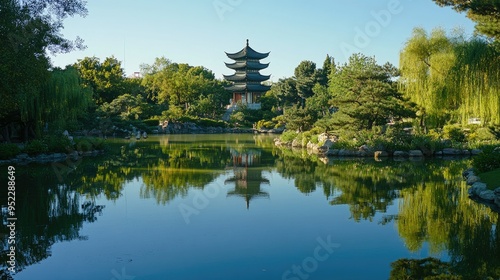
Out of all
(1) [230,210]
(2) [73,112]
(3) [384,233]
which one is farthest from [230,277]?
(2) [73,112]

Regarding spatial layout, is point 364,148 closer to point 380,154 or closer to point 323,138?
point 380,154

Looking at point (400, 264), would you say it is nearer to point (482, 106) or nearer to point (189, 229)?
point (189, 229)

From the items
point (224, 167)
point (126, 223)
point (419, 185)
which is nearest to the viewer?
point (126, 223)

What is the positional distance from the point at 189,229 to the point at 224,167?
816 centimetres

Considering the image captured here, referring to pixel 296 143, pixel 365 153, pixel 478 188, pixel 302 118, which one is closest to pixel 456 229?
pixel 478 188

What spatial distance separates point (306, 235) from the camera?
6344mm

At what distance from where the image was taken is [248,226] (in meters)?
6.84

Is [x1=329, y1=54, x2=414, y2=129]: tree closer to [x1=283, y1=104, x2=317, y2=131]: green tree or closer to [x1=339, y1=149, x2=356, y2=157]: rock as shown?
[x1=339, y1=149, x2=356, y2=157]: rock

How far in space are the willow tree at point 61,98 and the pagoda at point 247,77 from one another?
35640 mm

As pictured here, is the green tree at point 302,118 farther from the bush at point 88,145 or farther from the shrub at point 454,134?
the bush at point 88,145

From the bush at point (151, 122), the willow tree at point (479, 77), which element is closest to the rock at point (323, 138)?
the willow tree at point (479, 77)

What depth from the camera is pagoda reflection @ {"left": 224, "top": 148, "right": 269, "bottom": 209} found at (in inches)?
382

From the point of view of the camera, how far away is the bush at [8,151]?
14.7 meters

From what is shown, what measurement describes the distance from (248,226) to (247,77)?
48.1 m
